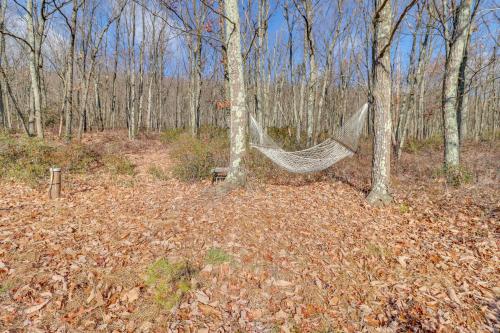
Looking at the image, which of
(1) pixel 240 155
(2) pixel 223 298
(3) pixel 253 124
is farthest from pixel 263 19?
(2) pixel 223 298

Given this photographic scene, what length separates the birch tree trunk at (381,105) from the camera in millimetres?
4160

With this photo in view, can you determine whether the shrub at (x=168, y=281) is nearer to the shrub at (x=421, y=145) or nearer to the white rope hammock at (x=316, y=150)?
the white rope hammock at (x=316, y=150)

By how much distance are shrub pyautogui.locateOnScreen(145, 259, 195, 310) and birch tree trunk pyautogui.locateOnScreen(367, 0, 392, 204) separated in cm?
325

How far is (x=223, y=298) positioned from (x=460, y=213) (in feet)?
12.0

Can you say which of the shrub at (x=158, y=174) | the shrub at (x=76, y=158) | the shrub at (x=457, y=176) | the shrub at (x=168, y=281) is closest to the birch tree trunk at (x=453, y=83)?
the shrub at (x=457, y=176)

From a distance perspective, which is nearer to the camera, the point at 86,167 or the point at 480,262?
the point at 480,262

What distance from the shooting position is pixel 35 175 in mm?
5258

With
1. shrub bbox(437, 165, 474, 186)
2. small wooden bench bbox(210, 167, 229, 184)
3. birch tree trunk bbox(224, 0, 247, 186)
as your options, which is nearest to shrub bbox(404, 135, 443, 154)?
shrub bbox(437, 165, 474, 186)

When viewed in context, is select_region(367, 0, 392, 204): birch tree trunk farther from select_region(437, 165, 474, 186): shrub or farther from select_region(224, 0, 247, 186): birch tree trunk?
select_region(224, 0, 247, 186): birch tree trunk

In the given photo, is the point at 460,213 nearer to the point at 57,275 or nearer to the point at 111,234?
the point at 111,234

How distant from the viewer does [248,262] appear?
2.66 meters

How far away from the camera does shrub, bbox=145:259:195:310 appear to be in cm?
221

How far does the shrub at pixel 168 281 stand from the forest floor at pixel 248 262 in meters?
0.01

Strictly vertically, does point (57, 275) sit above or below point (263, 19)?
below
